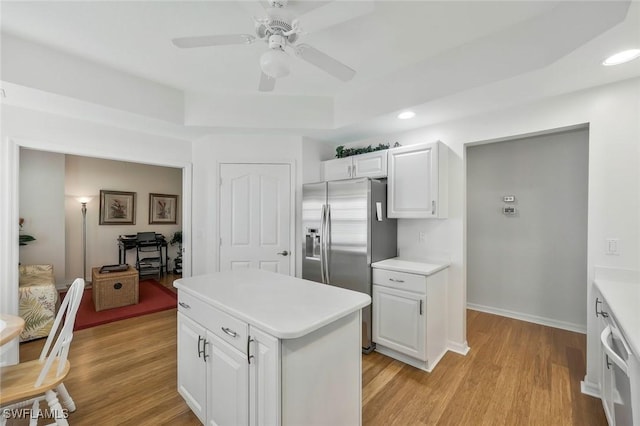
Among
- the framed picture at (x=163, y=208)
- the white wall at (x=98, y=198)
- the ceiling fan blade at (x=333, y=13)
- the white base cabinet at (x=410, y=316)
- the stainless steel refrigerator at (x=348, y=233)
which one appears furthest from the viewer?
the framed picture at (x=163, y=208)

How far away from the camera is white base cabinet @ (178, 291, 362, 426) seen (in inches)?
48.0

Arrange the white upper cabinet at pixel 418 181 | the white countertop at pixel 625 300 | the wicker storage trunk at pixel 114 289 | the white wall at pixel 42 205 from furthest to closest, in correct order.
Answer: the white wall at pixel 42 205 < the wicker storage trunk at pixel 114 289 < the white upper cabinet at pixel 418 181 < the white countertop at pixel 625 300

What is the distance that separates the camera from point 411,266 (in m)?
2.66

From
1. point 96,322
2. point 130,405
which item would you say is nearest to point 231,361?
point 130,405

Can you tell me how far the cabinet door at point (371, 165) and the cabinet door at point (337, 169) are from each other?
0.08m

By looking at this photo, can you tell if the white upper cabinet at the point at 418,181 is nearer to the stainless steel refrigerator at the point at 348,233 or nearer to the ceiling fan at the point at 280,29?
the stainless steel refrigerator at the point at 348,233

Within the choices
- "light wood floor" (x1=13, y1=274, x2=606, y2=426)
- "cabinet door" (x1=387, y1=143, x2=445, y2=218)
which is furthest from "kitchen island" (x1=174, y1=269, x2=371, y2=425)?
"cabinet door" (x1=387, y1=143, x2=445, y2=218)

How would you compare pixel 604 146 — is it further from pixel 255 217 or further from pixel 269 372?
pixel 255 217

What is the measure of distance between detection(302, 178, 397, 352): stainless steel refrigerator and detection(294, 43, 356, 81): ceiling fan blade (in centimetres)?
116

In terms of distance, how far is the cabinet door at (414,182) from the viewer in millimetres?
2656

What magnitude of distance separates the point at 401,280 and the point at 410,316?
1.07 feet

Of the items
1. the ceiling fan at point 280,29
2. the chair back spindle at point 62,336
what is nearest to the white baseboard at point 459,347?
the ceiling fan at point 280,29

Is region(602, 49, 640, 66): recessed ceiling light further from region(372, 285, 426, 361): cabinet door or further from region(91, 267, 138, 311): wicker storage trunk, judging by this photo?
region(91, 267, 138, 311): wicker storage trunk

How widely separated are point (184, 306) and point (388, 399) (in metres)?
1.63
